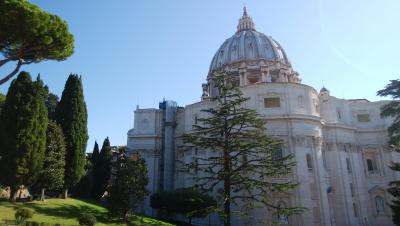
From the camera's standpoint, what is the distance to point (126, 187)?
90.7ft

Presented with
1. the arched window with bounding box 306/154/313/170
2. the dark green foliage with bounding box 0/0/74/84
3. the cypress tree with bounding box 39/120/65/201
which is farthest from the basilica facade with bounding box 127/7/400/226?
the dark green foliage with bounding box 0/0/74/84

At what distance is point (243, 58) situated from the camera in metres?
60.7

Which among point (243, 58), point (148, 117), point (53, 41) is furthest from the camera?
point (243, 58)

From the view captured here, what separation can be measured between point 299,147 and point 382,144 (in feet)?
43.0

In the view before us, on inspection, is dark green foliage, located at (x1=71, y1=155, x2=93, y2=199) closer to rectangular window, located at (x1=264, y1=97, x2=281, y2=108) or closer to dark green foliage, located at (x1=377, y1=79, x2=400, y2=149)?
rectangular window, located at (x1=264, y1=97, x2=281, y2=108)

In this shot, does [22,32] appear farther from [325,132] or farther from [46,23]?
[325,132]

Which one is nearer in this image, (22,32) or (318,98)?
(22,32)

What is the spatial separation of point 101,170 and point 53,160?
13.5 meters

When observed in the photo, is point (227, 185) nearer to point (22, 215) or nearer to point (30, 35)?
point (22, 215)

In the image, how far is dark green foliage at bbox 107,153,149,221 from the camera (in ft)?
90.1

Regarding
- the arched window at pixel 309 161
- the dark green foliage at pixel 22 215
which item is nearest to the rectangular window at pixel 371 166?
the arched window at pixel 309 161

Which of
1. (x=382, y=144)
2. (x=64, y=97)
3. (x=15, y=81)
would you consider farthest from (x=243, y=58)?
(x=15, y=81)

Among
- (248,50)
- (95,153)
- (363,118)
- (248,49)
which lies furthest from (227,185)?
(248,49)

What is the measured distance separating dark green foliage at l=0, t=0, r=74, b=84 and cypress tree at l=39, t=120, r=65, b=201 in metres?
6.23
